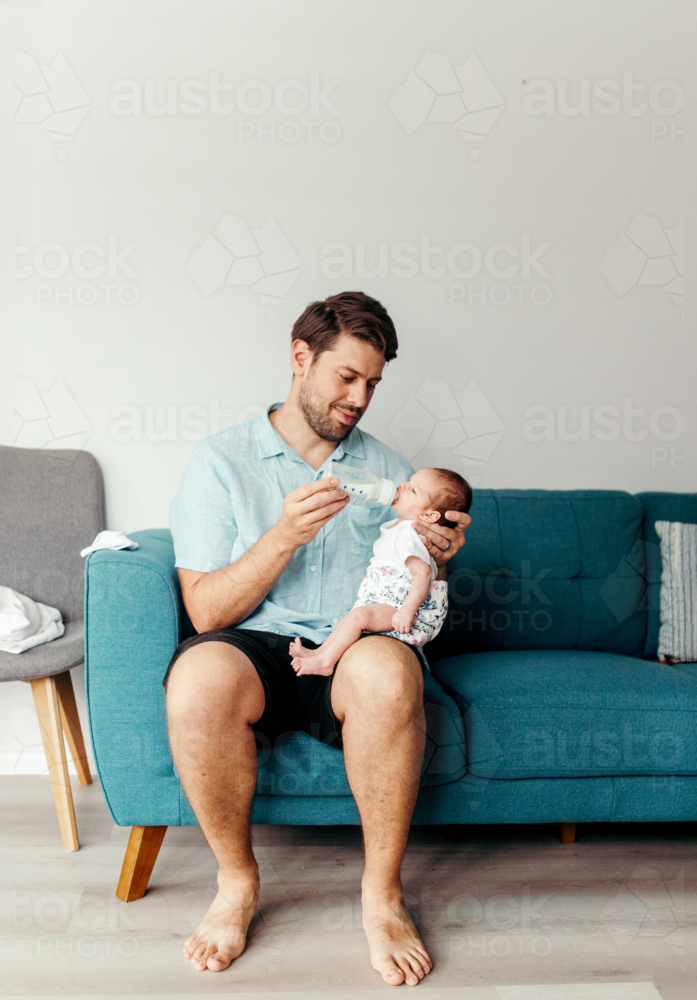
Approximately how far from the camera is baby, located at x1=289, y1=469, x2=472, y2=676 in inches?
54.0

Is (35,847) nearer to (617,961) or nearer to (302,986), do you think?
(302,986)

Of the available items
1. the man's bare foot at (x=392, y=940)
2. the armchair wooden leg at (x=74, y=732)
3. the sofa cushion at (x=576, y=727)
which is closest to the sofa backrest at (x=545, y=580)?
the sofa cushion at (x=576, y=727)

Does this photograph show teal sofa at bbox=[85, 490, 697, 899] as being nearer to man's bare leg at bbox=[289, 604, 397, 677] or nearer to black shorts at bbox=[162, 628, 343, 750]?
black shorts at bbox=[162, 628, 343, 750]

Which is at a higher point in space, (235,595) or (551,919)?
(235,595)

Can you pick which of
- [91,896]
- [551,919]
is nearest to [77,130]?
[91,896]

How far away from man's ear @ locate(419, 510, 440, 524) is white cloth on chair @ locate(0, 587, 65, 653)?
38.5 inches

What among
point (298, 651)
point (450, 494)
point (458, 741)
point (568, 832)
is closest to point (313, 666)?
point (298, 651)

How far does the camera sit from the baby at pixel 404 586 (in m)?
1.37

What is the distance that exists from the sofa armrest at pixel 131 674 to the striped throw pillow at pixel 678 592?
50.8 inches

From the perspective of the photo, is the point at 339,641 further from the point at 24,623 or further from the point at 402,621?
the point at 24,623

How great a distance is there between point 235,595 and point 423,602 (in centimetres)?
37

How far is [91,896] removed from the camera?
143 centimetres

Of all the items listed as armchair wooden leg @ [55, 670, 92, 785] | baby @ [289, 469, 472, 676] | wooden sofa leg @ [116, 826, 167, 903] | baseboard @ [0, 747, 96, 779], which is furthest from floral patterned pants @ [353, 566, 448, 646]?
baseboard @ [0, 747, 96, 779]

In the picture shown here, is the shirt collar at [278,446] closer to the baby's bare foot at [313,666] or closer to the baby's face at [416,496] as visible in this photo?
the baby's face at [416,496]
